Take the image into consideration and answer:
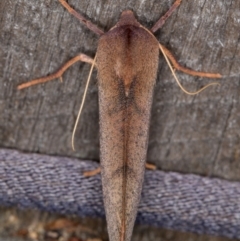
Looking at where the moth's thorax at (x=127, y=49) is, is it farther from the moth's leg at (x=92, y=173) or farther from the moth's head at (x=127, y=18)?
the moth's leg at (x=92, y=173)

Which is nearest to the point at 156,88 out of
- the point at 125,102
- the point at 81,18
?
the point at 125,102

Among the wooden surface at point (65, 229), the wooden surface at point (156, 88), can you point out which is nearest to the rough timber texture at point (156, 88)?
the wooden surface at point (156, 88)

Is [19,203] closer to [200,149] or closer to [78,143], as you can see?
[78,143]

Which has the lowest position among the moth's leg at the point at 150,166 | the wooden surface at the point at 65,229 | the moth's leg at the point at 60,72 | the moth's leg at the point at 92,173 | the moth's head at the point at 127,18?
the wooden surface at the point at 65,229

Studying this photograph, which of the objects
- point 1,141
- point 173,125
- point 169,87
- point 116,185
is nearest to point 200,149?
point 173,125

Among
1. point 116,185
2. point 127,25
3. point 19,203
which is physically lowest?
point 19,203

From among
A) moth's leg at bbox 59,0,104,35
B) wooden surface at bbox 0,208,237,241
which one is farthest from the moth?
wooden surface at bbox 0,208,237,241

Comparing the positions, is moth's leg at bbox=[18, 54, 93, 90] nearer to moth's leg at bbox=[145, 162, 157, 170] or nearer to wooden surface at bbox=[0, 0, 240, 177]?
wooden surface at bbox=[0, 0, 240, 177]

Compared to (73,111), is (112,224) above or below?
below
